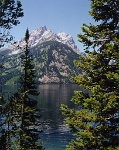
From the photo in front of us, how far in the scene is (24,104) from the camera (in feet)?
95.0

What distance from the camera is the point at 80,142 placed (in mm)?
14203

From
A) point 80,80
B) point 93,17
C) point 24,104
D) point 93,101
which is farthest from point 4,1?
point 24,104

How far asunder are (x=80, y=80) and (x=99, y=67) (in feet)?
4.76

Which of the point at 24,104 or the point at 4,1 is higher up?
the point at 4,1

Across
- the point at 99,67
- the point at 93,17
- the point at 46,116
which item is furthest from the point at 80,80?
the point at 46,116

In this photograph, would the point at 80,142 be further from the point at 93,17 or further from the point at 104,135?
the point at 93,17

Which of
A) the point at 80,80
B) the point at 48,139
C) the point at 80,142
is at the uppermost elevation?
the point at 80,80

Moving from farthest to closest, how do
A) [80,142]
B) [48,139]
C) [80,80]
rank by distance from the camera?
[48,139], [80,80], [80,142]

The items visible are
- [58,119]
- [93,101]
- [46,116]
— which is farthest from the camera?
[46,116]

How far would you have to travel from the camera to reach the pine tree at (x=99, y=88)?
1342 centimetres

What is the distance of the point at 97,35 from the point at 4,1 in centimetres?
639

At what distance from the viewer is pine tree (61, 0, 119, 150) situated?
44.0 feet

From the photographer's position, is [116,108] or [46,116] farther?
[46,116]

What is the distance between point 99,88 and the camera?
44.0 feet
